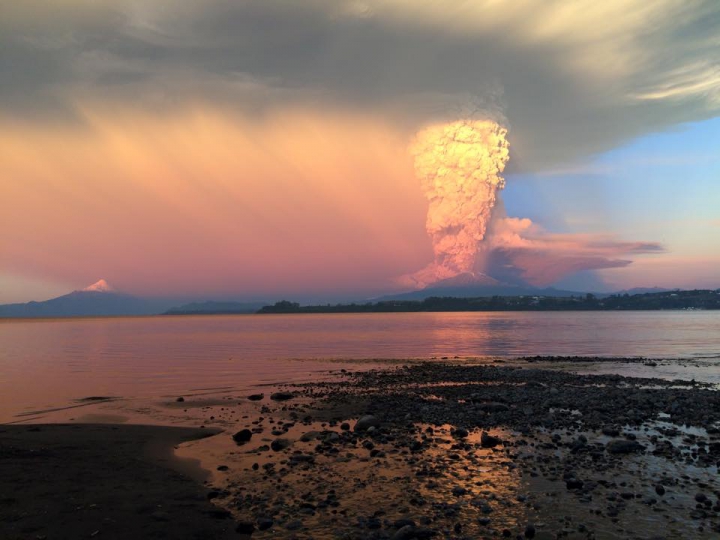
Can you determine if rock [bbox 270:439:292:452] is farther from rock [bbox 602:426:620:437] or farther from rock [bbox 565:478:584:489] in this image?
rock [bbox 602:426:620:437]

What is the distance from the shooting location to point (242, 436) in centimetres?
1778

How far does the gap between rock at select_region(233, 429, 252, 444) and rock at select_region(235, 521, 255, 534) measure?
24.2 ft

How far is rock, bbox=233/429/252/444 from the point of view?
1750 cm

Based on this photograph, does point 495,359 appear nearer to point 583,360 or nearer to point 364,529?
point 583,360

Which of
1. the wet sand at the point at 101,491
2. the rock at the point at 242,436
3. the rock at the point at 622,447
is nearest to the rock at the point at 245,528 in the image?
the wet sand at the point at 101,491

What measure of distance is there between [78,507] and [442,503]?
27.0ft

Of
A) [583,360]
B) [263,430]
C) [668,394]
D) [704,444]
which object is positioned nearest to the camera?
[704,444]

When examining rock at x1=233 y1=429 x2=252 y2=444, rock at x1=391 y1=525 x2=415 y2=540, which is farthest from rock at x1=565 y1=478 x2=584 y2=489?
rock at x1=233 y1=429 x2=252 y2=444

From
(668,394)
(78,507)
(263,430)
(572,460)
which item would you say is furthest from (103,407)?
(668,394)

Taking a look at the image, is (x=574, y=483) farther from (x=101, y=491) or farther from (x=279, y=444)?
(x=101, y=491)

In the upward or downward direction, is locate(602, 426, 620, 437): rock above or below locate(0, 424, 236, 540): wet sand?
below

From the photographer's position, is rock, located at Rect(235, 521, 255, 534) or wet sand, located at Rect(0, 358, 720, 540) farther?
wet sand, located at Rect(0, 358, 720, 540)

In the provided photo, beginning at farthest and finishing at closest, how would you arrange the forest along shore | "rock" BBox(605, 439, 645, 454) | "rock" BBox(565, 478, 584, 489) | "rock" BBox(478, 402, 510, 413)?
"rock" BBox(478, 402, 510, 413) < "rock" BBox(605, 439, 645, 454) < "rock" BBox(565, 478, 584, 489) < the forest along shore

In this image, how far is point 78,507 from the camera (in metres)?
10.6
